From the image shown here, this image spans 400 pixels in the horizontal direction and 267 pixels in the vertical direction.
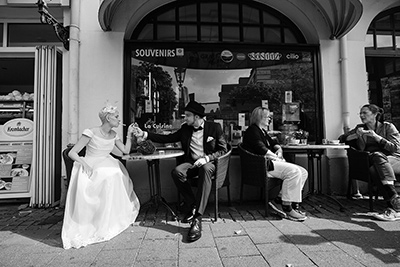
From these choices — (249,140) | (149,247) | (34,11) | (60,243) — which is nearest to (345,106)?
(249,140)

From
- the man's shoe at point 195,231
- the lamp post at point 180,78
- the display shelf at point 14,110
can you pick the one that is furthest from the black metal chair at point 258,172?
the display shelf at point 14,110

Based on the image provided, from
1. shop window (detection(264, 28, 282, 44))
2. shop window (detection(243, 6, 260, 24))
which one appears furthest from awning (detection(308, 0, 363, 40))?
shop window (detection(243, 6, 260, 24))

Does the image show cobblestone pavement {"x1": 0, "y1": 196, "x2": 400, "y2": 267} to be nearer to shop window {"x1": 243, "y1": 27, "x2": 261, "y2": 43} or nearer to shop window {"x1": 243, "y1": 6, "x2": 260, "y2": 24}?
shop window {"x1": 243, "y1": 27, "x2": 261, "y2": 43}

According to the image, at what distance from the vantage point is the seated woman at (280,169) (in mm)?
3438

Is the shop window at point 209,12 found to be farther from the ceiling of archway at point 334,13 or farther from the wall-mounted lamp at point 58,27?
the wall-mounted lamp at point 58,27

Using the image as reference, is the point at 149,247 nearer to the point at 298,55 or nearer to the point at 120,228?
the point at 120,228

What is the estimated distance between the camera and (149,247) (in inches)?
107

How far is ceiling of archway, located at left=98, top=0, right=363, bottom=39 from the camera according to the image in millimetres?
3982

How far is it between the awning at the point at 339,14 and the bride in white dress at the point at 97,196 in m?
4.11


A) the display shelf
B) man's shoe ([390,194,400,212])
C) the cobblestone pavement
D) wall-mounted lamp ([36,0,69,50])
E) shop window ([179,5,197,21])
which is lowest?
the cobblestone pavement

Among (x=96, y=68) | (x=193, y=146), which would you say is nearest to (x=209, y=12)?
(x=96, y=68)

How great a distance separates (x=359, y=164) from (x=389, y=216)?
0.84 metres

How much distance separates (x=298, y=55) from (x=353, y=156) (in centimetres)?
226

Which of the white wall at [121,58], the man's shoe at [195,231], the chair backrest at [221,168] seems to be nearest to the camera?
the man's shoe at [195,231]
